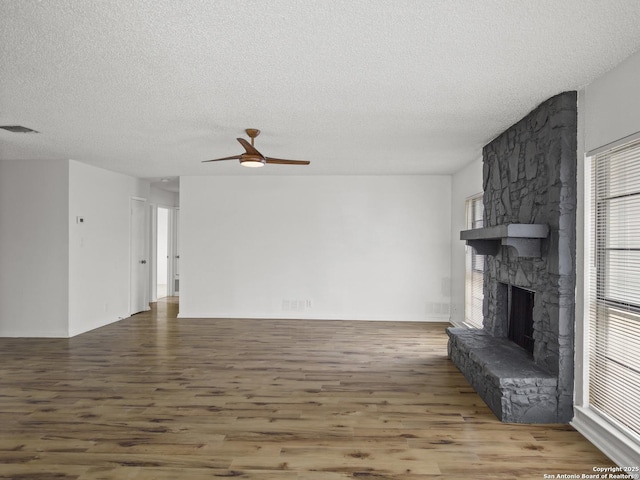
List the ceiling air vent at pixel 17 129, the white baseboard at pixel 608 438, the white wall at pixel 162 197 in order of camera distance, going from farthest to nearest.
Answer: the white wall at pixel 162 197 → the ceiling air vent at pixel 17 129 → the white baseboard at pixel 608 438

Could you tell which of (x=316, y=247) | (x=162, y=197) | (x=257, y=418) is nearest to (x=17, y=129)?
(x=257, y=418)

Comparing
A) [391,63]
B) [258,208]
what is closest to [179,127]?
[391,63]

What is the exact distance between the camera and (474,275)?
5.99 m

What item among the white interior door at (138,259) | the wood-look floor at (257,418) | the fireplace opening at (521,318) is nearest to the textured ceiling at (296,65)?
the fireplace opening at (521,318)

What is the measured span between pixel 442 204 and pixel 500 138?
2694 millimetres

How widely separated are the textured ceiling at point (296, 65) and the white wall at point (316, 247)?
8.30 feet

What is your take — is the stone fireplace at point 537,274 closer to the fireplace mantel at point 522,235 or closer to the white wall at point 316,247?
the fireplace mantel at point 522,235

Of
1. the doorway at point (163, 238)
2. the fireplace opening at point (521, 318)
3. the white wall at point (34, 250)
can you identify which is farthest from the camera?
the doorway at point (163, 238)

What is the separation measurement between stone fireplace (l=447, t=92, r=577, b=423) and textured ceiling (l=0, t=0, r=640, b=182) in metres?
0.36

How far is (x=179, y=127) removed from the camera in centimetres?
425

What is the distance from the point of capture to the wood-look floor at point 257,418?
2.54 meters

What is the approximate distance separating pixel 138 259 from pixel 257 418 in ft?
18.5

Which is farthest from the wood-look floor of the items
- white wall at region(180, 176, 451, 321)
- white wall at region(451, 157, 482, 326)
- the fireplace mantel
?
white wall at region(180, 176, 451, 321)

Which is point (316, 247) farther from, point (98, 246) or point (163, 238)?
point (163, 238)
